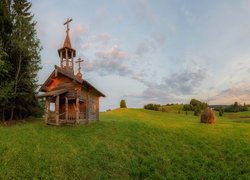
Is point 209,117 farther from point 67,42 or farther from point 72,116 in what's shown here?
point 67,42

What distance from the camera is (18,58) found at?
28.2m

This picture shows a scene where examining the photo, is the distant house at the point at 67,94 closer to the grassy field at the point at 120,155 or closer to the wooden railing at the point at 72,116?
the wooden railing at the point at 72,116

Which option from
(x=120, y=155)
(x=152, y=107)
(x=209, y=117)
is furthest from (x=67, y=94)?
(x=152, y=107)

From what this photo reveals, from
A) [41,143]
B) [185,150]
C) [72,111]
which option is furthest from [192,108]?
[41,143]

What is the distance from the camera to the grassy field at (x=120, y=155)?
13.5 m

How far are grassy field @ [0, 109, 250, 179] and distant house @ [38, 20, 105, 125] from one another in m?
3.71

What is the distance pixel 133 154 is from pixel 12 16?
2313 cm

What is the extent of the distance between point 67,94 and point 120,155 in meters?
12.4

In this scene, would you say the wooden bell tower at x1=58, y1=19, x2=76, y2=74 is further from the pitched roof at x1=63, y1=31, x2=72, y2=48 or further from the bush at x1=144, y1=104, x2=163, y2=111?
the bush at x1=144, y1=104, x2=163, y2=111

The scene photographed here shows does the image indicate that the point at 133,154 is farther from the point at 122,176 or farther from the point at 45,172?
the point at 45,172

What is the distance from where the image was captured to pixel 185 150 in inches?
688

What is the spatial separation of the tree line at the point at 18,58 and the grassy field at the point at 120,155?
7368 millimetres

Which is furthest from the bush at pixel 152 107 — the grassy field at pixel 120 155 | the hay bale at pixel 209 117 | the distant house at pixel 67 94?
the grassy field at pixel 120 155

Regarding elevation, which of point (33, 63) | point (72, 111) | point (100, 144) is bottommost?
point (100, 144)
